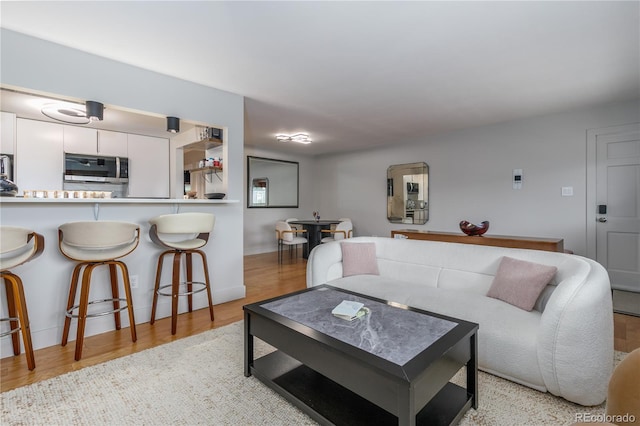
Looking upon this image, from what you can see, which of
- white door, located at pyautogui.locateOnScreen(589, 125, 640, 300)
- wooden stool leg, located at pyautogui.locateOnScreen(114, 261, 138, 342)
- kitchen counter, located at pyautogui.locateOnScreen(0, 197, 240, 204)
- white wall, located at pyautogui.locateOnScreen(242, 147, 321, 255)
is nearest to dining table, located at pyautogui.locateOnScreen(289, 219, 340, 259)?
white wall, located at pyautogui.locateOnScreen(242, 147, 321, 255)

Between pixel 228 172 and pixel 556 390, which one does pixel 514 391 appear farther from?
pixel 228 172

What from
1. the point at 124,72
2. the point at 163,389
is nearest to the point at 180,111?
the point at 124,72

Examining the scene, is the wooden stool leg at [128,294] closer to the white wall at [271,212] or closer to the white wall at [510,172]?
the white wall at [271,212]

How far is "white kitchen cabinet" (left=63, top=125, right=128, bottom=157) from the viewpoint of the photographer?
408 centimetres

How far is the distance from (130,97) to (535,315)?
3.58 m

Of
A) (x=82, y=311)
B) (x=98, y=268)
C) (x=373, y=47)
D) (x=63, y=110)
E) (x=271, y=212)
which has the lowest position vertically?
(x=82, y=311)

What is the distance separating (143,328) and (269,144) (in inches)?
173

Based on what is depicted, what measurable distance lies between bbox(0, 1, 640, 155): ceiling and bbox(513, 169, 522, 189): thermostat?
100 centimetres

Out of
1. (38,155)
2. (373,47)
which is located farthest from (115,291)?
(373,47)

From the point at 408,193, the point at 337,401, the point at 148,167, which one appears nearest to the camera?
the point at 337,401

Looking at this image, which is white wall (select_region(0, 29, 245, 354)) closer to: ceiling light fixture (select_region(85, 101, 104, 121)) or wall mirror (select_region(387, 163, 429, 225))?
ceiling light fixture (select_region(85, 101, 104, 121))

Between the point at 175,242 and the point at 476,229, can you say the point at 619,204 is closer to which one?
the point at 476,229

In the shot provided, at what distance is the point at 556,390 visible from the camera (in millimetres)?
1580

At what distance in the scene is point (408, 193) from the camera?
5.88m
